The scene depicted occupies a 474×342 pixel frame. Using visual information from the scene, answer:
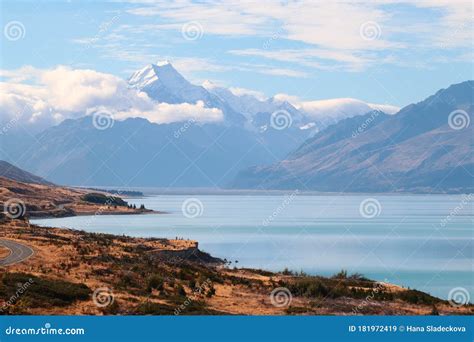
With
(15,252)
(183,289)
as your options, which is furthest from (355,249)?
(183,289)

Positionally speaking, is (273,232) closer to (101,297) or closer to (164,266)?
(164,266)

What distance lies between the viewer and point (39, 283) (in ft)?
169

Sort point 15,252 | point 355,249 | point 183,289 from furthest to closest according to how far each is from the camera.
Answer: point 355,249
point 15,252
point 183,289

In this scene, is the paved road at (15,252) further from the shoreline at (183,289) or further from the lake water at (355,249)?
the lake water at (355,249)

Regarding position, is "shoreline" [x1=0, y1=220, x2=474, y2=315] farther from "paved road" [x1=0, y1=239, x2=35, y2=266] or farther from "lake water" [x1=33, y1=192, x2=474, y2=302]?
"lake water" [x1=33, y1=192, x2=474, y2=302]

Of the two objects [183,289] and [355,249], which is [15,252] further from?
[355,249]

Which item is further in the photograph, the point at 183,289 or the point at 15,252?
the point at 15,252

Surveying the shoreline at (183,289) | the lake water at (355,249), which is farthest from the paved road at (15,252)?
the lake water at (355,249)

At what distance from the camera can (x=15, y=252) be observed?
69.8 m

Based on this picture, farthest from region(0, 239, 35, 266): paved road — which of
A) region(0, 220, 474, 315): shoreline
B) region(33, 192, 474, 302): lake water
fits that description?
A: region(33, 192, 474, 302): lake water

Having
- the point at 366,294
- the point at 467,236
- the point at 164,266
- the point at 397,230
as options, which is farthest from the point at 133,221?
the point at 366,294

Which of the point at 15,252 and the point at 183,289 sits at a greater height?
the point at 15,252

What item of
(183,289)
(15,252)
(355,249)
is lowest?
(183,289)

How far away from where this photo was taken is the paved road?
63.1 metres
